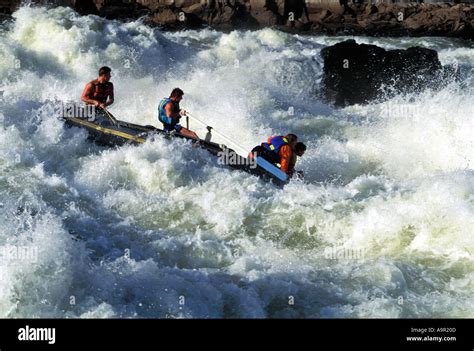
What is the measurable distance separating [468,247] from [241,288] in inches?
114

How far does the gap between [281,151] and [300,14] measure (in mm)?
15795

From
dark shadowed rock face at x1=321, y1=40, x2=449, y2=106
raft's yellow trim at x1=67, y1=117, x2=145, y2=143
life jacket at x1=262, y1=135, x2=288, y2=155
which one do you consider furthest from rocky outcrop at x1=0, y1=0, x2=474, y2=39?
life jacket at x1=262, y1=135, x2=288, y2=155

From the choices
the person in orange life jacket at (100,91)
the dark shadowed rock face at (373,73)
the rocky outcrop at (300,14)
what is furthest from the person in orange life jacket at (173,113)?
the rocky outcrop at (300,14)

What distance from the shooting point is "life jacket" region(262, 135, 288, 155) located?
9.64 metres

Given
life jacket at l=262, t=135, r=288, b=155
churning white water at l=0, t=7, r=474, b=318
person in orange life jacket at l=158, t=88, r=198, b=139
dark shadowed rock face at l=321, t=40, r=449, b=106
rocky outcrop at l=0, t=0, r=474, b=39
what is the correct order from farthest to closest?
rocky outcrop at l=0, t=0, r=474, b=39 < dark shadowed rock face at l=321, t=40, r=449, b=106 < person in orange life jacket at l=158, t=88, r=198, b=139 < life jacket at l=262, t=135, r=288, b=155 < churning white water at l=0, t=7, r=474, b=318

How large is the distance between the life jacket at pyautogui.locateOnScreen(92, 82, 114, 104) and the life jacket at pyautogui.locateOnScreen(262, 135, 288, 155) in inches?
124

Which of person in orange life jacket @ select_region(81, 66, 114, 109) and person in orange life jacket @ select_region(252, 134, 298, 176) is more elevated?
person in orange life jacket @ select_region(81, 66, 114, 109)

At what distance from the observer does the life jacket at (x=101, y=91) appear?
11133 mm

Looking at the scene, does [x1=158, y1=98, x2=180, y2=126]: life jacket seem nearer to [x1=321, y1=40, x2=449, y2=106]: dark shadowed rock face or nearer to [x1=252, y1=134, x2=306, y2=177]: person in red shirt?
Answer: [x1=252, y1=134, x2=306, y2=177]: person in red shirt

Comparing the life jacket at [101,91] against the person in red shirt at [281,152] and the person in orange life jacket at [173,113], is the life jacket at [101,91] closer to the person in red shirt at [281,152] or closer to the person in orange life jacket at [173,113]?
the person in orange life jacket at [173,113]

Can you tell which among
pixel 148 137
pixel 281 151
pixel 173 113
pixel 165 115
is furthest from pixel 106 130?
pixel 281 151

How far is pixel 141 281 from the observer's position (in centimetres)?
645

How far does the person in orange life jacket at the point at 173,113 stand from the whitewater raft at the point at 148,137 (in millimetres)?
230
